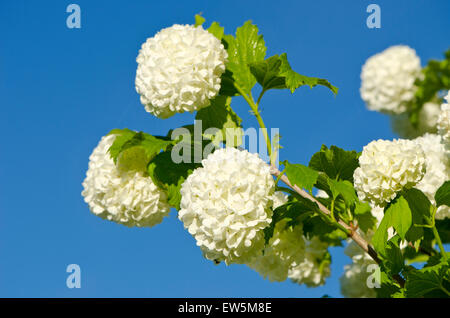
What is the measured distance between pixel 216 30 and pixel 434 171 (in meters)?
1.55

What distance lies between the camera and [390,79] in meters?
6.12

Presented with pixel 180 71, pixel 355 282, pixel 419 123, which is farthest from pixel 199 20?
pixel 419 123

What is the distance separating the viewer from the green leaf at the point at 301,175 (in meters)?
2.49

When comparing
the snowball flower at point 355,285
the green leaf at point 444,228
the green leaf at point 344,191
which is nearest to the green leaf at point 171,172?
the green leaf at point 344,191

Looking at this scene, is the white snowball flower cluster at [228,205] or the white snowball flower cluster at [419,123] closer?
the white snowball flower cluster at [228,205]

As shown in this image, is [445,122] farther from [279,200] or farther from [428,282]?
[279,200]

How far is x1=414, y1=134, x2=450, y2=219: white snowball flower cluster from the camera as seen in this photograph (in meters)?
3.27

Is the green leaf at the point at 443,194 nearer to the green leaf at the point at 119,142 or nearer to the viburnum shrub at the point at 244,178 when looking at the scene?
the viburnum shrub at the point at 244,178

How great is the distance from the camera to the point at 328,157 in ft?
8.98

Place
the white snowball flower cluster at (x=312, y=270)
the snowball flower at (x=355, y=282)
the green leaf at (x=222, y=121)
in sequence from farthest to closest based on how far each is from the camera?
the snowball flower at (x=355, y=282) < the white snowball flower cluster at (x=312, y=270) < the green leaf at (x=222, y=121)

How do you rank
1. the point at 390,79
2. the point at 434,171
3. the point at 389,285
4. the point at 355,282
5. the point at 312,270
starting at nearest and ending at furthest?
the point at 389,285 < the point at 434,171 < the point at 312,270 < the point at 355,282 < the point at 390,79

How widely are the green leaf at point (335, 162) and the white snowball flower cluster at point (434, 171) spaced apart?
675mm

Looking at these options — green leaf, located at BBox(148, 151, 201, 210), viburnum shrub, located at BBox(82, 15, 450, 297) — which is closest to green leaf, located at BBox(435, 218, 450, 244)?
viburnum shrub, located at BBox(82, 15, 450, 297)
